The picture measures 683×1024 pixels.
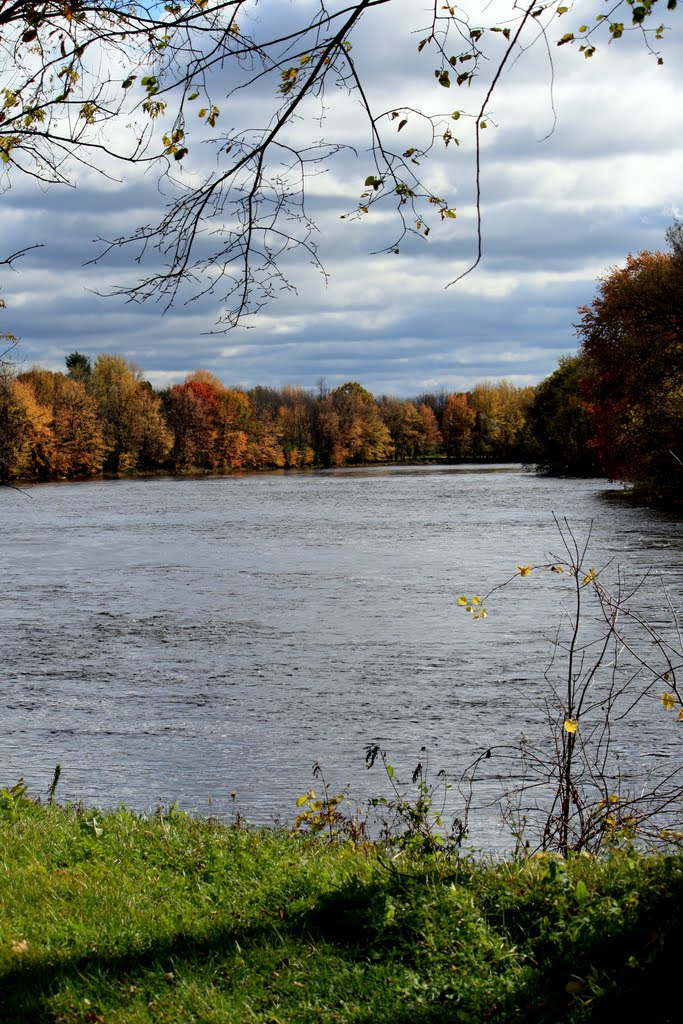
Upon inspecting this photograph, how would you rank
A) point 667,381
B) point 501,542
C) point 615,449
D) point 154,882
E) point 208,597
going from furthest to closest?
1. point 615,449
2. point 667,381
3. point 501,542
4. point 208,597
5. point 154,882

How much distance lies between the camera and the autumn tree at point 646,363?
46.3 meters

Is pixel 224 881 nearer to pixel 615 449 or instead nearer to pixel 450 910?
pixel 450 910

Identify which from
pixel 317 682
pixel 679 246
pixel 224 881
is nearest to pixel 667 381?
pixel 679 246

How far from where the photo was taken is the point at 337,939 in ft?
18.5

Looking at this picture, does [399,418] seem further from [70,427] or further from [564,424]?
[564,424]

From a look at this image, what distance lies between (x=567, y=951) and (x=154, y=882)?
9.25 feet

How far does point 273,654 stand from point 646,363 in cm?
3391

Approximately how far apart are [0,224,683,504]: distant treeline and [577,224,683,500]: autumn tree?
74 millimetres

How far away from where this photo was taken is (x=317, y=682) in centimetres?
1570

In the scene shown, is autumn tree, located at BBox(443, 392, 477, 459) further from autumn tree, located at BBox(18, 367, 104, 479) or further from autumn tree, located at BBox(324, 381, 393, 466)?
autumn tree, located at BBox(18, 367, 104, 479)

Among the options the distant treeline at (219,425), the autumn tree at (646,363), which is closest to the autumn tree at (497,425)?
the distant treeline at (219,425)

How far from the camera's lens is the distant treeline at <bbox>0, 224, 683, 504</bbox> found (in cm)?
4747

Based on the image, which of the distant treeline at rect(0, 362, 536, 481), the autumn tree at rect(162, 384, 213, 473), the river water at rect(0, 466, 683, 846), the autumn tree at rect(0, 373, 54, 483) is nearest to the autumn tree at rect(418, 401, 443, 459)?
the distant treeline at rect(0, 362, 536, 481)

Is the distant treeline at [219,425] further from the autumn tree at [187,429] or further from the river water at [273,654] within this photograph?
Answer: the river water at [273,654]
